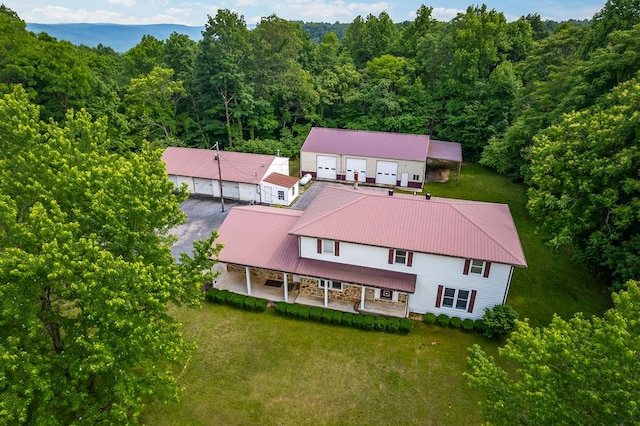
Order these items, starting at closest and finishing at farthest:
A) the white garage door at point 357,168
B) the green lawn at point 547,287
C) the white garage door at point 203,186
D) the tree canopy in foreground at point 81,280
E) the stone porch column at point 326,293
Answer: the tree canopy in foreground at point 81,280 < the stone porch column at point 326,293 < the green lawn at point 547,287 < the white garage door at point 203,186 < the white garage door at point 357,168

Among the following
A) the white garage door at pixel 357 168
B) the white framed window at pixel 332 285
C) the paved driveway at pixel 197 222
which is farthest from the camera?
the white garage door at pixel 357 168

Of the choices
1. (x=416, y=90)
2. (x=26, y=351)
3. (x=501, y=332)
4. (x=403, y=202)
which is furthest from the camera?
(x=416, y=90)

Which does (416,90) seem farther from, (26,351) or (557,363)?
(26,351)

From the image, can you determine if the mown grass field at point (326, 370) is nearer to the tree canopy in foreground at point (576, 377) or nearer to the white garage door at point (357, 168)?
the tree canopy in foreground at point (576, 377)

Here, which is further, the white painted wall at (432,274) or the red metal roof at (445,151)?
the red metal roof at (445,151)

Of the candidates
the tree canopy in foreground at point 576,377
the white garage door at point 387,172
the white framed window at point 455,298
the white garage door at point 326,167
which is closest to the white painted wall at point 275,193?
the white garage door at point 326,167

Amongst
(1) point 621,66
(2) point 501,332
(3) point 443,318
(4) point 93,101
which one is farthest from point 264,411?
Answer: (4) point 93,101
